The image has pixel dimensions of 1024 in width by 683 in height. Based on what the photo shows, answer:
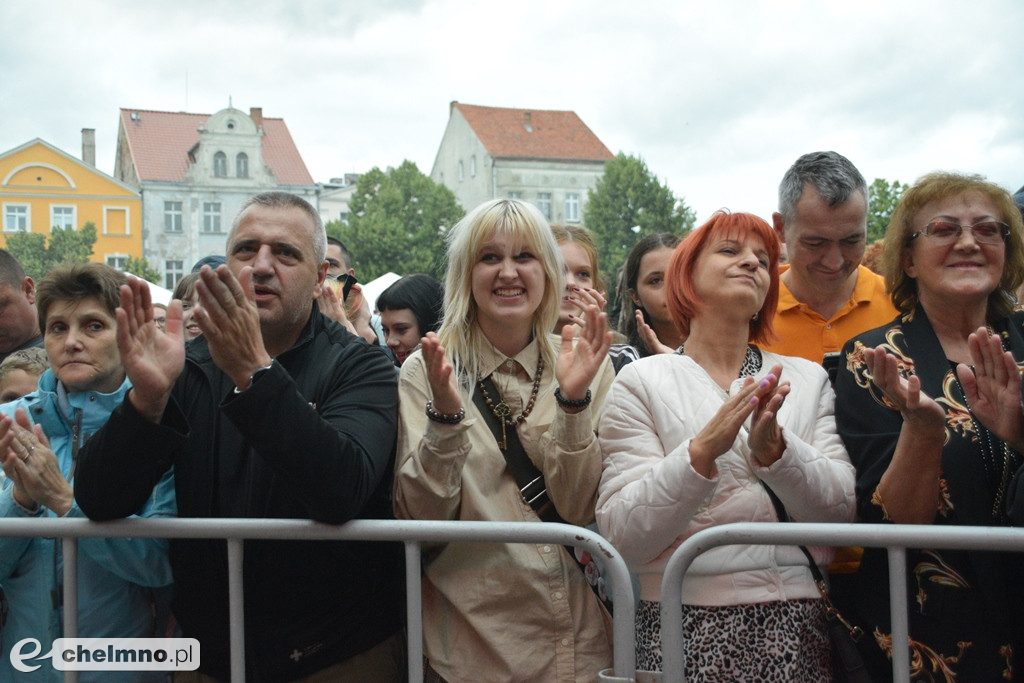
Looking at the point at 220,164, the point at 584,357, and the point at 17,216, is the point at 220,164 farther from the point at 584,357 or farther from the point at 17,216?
the point at 584,357

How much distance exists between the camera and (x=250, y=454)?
2.38m

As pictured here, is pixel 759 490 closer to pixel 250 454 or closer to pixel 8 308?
pixel 250 454

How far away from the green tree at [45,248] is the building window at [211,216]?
31.6 feet

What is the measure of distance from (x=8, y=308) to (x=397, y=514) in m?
2.83

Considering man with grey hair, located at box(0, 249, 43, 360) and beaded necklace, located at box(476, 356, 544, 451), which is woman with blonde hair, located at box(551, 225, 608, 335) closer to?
beaded necklace, located at box(476, 356, 544, 451)

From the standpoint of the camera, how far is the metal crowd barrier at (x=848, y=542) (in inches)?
77.2

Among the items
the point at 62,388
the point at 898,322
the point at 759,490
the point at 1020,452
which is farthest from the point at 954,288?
the point at 62,388

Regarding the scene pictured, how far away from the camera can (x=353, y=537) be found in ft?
7.34

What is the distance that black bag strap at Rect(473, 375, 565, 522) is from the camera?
2496 millimetres

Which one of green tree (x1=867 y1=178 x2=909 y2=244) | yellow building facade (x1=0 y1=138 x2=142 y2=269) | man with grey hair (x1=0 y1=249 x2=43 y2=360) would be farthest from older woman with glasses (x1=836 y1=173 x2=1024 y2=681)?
yellow building facade (x1=0 y1=138 x2=142 y2=269)

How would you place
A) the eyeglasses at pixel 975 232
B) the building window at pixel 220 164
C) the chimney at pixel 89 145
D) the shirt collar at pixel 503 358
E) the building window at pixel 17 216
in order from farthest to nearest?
1. the chimney at pixel 89 145
2. the building window at pixel 220 164
3. the building window at pixel 17 216
4. the shirt collar at pixel 503 358
5. the eyeglasses at pixel 975 232

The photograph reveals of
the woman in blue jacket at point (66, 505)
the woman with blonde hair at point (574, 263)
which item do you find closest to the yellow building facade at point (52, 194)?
the woman with blonde hair at point (574, 263)

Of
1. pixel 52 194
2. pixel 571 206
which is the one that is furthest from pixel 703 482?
pixel 571 206

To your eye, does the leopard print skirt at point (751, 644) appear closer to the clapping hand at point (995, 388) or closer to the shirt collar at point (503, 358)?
the clapping hand at point (995, 388)
